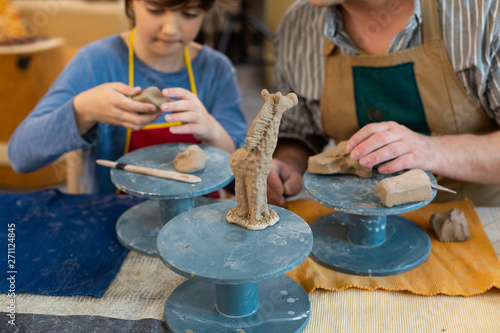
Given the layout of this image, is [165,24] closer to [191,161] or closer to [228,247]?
[191,161]

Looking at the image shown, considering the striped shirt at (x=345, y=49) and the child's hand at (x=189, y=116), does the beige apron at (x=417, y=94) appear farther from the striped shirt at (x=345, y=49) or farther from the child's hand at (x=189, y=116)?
the child's hand at (x=189, y=116)

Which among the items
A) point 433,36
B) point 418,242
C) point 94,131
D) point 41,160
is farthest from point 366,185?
point 41,160

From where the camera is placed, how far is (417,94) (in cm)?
146

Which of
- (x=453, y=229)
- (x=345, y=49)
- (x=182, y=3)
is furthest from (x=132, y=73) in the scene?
(x=453, y=229)

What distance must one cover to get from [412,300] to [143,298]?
59 centimetres

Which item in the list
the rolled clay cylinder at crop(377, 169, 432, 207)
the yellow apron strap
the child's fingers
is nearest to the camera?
the rolled clay cylinder at crop(377, 169, 432, 207)

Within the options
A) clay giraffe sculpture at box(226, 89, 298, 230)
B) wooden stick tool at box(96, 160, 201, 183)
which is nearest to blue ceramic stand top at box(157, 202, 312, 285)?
clay giraffe sculpture at box(226, 89, 298, 230)

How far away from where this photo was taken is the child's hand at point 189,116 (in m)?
1.28

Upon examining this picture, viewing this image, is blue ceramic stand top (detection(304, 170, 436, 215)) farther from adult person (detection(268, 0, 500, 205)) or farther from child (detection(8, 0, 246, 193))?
child (detection(8, 0, 246, 193))

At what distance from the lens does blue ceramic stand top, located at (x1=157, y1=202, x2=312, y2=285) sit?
803 millimetres

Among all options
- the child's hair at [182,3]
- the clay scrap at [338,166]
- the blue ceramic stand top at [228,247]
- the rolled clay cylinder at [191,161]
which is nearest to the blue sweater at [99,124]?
the child's hair at [182,3]

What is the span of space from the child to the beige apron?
1.27 feet

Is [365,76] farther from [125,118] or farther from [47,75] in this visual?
[47,75]

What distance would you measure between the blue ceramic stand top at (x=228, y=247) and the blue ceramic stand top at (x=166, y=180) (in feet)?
0.31
